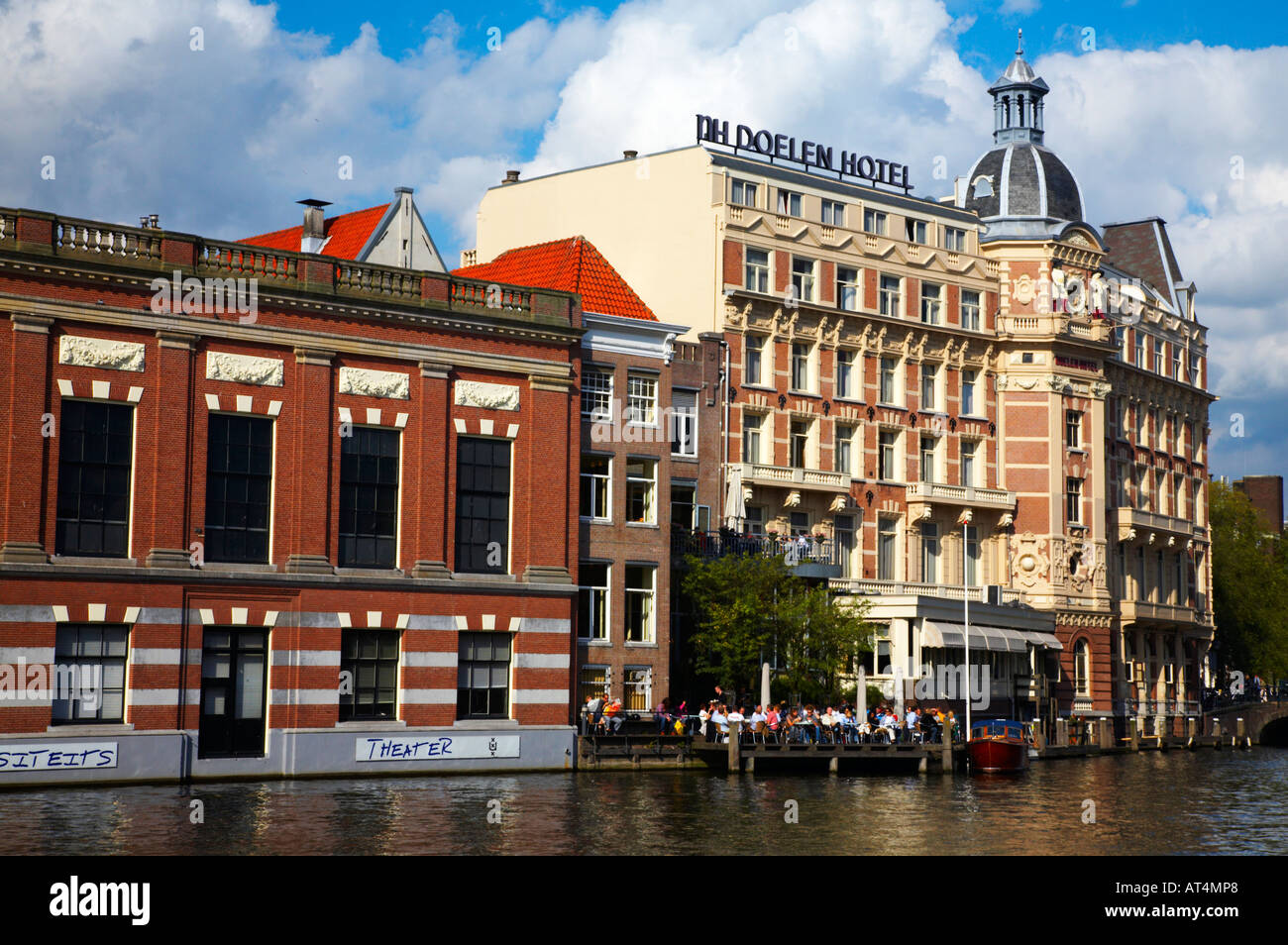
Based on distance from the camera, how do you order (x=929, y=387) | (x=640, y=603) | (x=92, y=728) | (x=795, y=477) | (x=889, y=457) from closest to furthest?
(x=92, y=728), (x=640, y=603), (x=795, y=477), (x=889, y=457), (x=929, y=387)

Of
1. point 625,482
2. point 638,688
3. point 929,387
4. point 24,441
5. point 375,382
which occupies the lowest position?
point 638,688

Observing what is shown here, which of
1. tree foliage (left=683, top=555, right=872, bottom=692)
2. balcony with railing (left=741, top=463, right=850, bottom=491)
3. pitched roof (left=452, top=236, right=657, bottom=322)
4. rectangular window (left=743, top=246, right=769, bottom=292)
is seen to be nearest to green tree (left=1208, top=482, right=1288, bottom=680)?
balcony with railing (left=741, top=463, right=850, bottom=491)

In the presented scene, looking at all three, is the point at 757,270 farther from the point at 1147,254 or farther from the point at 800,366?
the point at 1147,254

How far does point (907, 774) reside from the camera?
57.8m

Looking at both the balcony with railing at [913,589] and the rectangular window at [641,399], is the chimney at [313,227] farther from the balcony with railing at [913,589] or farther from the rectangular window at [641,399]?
the balcony with railing at [913,589]

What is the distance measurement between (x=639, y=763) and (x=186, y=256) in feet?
70.2

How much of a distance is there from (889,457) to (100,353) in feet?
143

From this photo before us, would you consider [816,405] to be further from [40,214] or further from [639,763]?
[40,214]

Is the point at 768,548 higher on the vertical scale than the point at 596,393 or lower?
lower

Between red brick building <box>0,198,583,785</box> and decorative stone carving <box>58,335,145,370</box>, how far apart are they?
0.24ft

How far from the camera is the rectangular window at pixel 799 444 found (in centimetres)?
7456

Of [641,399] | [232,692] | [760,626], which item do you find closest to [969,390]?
[760,626]

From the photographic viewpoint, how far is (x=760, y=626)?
198 ft
